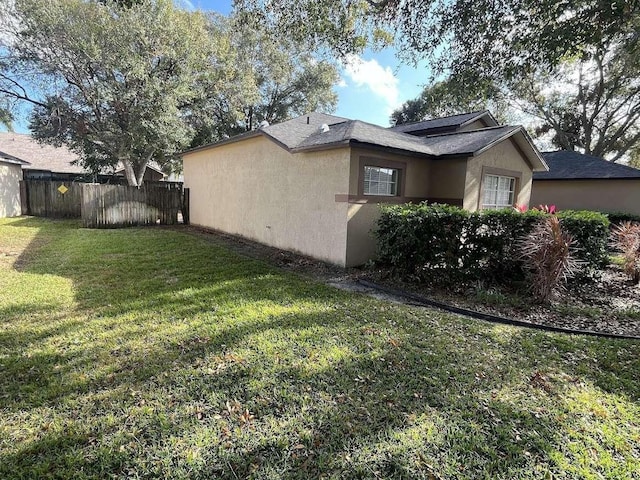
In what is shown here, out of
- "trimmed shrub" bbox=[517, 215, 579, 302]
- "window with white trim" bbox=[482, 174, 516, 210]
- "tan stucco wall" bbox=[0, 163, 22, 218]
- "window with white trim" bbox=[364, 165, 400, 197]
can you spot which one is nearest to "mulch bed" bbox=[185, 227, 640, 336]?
"trimmed shrub" bbox=[517, 215, 579, 302]

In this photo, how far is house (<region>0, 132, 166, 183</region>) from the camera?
22.9m

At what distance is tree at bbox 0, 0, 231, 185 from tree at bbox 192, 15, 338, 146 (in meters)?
2.46

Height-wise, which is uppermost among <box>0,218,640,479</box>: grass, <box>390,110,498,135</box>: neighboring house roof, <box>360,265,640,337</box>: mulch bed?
<box>390,110,498,135</box>: neighboring house roof

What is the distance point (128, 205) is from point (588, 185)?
68.0 feet

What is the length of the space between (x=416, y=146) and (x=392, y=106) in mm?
24484

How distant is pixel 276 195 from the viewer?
404 inches

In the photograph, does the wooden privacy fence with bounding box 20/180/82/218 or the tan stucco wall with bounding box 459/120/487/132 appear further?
the wooden privacy fence with bounding box 20/180/82/218

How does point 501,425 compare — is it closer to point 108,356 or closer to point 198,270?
point 108,356

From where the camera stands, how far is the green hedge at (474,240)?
6.52 m

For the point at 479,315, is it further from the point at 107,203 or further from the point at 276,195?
the point at 107,203

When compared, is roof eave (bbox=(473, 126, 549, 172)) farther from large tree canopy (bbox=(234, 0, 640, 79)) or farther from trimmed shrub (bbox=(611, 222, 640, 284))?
trimmed shrub (bbox=(611, 222, 640, 284))

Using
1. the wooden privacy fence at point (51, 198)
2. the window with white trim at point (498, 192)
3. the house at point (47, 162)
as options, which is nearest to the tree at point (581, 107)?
the window with white trim at point (498, 192)

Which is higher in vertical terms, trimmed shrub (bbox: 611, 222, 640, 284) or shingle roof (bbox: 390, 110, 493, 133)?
shingle roof (bbox: 390, 110, 493, 133)

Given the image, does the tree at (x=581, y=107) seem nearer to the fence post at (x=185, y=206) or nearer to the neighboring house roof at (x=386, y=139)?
the neighboring house roof at (x=386, y=139)
